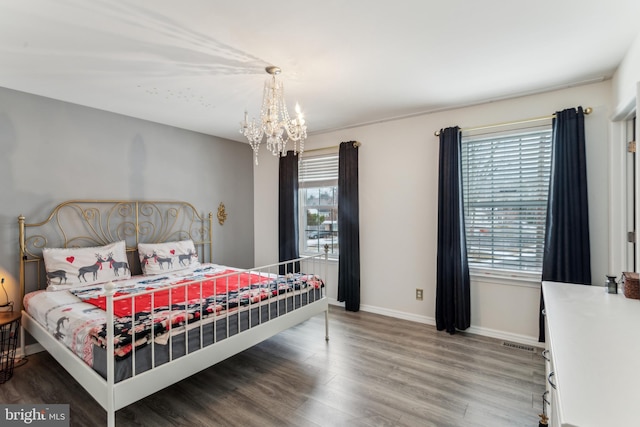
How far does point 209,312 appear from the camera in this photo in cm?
212

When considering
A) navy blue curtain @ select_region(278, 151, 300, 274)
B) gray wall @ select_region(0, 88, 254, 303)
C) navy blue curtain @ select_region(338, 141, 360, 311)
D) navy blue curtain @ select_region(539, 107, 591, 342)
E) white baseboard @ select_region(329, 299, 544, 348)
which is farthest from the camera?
navy blue curtain @ select_region(278, 151, 300, 274)

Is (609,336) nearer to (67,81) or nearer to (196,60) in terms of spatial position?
(196,60)

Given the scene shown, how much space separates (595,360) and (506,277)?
224 centimetres

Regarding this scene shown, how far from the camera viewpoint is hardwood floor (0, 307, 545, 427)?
1.97m

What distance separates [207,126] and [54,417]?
124 inches

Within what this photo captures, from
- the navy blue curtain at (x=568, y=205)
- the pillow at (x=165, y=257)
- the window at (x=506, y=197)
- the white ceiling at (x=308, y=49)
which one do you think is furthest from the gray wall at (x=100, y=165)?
the navy blue curtain at (x=568, y=205)

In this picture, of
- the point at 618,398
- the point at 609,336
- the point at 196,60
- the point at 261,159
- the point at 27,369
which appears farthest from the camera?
the point at 261,159

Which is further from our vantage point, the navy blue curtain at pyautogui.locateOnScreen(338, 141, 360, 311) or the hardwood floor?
the navy blue curtain at pyautogui.locateOnScreen(338, 141, 360, 311)

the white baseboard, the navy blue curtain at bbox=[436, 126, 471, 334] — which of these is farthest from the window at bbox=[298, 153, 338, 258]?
the navy blue curtain at bbox=[436, 126, 471, 334]

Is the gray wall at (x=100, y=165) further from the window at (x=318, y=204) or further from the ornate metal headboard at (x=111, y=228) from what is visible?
the window at (x=318, y=204)

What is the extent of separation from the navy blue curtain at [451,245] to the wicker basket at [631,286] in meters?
1.38

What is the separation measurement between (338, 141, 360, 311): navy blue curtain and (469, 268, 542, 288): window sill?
4.44 ft

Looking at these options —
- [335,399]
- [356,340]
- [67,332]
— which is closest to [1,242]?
[67,332]

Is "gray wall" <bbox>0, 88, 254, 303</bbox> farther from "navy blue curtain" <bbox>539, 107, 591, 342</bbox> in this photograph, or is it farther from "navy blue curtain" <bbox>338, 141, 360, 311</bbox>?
"navy blue curtain" <bbox>539, 107, 591, 342</bbox>
